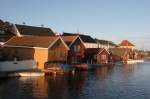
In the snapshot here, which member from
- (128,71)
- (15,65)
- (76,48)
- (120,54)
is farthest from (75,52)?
(120,54)

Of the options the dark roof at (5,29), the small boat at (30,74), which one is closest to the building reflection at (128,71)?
the small boat at (30,74)

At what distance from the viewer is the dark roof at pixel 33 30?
95156 millimetres

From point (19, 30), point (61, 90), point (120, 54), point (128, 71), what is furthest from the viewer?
point (120, 54)

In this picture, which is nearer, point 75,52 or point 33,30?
point 75,52

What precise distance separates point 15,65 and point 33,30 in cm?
3868

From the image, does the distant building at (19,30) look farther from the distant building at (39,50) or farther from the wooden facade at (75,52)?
the wooden facade at (75,52)

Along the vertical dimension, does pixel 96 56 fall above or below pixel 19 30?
below

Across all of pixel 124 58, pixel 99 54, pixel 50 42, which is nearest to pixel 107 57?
pixel 99 54

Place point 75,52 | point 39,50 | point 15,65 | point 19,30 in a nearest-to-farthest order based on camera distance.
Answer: point 15,65, point 39,50, point 75,52, point 19,30

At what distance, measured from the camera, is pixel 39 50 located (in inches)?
2739

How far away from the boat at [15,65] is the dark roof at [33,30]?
99.5 ft

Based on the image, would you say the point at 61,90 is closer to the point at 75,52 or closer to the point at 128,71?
the point at 75,52

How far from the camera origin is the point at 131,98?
4053cm

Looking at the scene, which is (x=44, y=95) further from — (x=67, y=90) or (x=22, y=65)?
(x=22, y=65)
